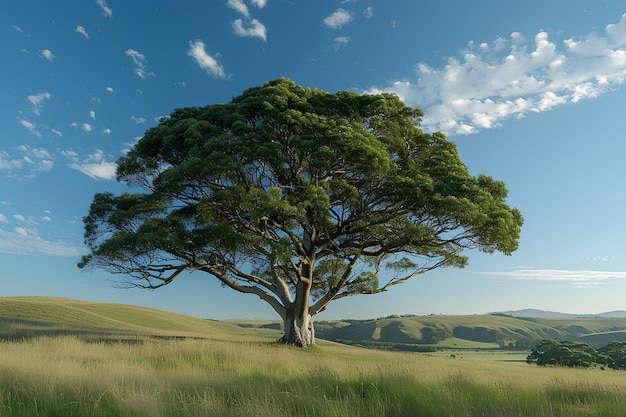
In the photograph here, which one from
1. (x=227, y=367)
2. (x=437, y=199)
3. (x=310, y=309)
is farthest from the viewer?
(x=310, y=309)

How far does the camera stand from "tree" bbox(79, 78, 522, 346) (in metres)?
18.0

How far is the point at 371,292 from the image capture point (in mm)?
25891

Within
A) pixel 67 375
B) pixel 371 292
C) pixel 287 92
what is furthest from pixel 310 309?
pixel 67 375

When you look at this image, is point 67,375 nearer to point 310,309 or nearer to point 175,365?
point 175,365

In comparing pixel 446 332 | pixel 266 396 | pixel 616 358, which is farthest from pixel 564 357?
pixel 446 332

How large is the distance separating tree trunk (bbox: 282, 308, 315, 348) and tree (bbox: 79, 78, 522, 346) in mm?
60

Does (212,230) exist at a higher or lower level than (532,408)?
higher

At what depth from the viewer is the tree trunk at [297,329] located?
2353 centimetres

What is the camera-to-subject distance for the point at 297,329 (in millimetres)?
23578

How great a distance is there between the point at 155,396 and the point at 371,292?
20849mm

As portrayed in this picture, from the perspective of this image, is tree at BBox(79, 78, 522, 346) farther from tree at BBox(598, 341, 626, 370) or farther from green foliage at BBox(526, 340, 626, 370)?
tree at BBox(598, 341, 626, 370)

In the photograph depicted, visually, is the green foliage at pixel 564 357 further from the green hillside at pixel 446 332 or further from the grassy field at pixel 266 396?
the grassy field at pixel 266 396

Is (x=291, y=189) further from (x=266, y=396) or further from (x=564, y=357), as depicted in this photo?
(x=564, y=357)

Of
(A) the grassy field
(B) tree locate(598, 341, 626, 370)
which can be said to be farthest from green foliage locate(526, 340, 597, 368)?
(A) the grassy field
